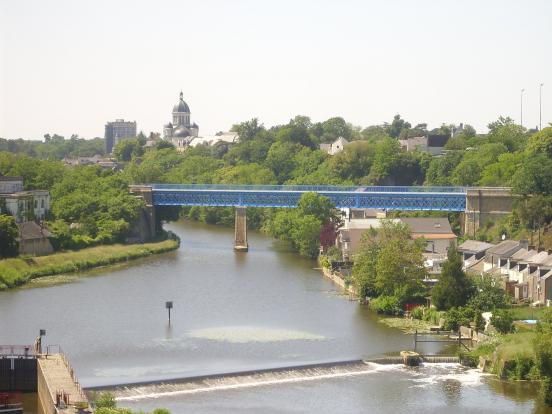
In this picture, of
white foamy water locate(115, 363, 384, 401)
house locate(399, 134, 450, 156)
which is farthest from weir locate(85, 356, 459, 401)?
house locate(399, 134, 450, 156)

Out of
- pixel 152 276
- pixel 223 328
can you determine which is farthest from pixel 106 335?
pixel 152 276

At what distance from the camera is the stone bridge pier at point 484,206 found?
87938 millimetres

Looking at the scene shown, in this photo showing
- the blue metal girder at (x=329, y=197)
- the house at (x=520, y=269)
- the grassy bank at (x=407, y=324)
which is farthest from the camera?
the blue metal girder at (x=329, y=197)

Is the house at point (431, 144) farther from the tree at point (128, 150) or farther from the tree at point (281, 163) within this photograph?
the tree at point (128, 150)

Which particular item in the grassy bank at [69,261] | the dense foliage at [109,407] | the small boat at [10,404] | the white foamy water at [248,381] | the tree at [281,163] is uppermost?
the tree at [281,163]

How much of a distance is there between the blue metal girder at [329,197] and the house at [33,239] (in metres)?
21.3

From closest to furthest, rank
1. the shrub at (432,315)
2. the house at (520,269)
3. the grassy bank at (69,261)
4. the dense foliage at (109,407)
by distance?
the dense foliage at (109,407) → the shrub at (432,315) → the house at (520,269) → the grassy bank at (69,261)

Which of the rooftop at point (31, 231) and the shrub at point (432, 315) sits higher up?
the rooftop at point (31, 231)

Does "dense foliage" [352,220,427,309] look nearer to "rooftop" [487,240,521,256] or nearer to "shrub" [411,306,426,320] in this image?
"shrub" [411,306,426,320]

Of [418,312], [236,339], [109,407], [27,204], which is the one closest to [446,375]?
[236,339]

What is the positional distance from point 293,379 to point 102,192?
5019 cm

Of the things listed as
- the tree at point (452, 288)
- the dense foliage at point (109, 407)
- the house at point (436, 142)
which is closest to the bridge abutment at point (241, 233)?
the tree at point (452, 288)

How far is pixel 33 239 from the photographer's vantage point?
77625 mm

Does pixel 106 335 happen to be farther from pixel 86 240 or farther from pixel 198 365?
pixel 86 240
